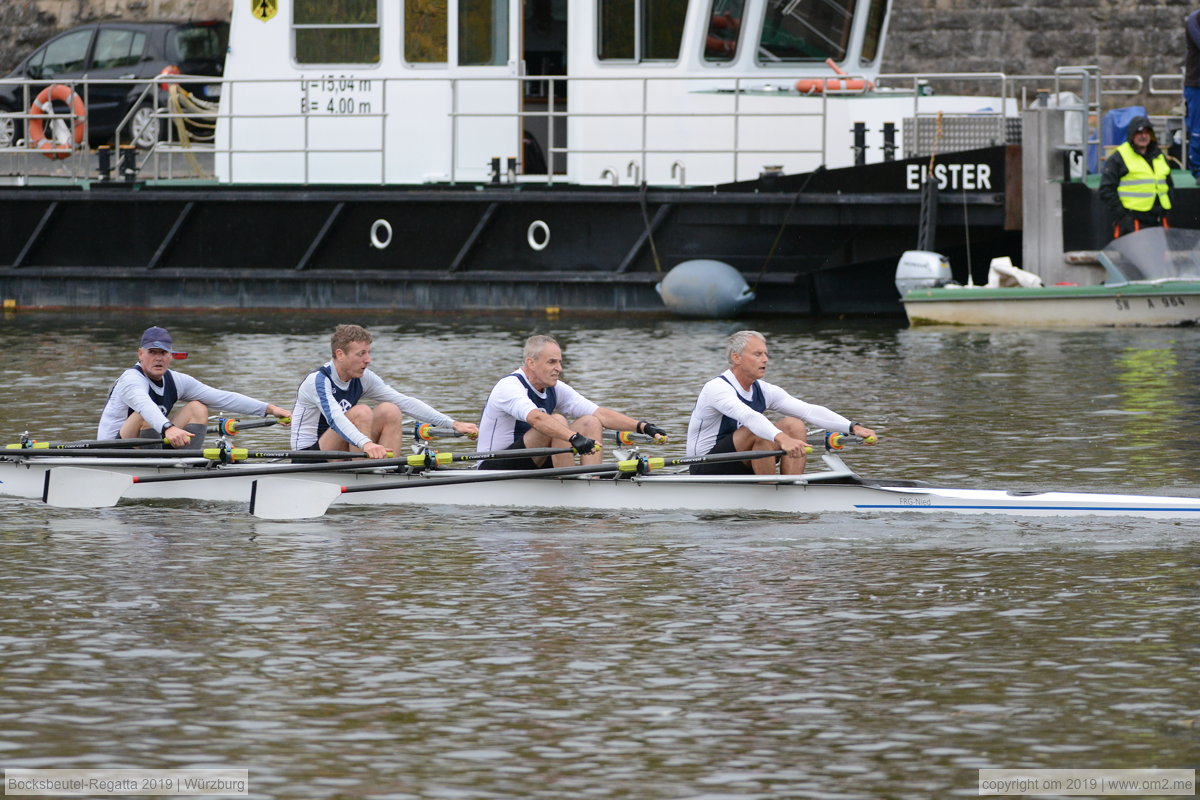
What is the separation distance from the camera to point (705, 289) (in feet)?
72.1

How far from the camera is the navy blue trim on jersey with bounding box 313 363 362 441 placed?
11711 mm

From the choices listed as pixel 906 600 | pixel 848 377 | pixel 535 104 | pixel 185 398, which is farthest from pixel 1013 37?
pixel 906 600

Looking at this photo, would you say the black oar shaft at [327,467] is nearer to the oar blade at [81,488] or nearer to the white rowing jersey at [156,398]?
the oar blade at [81,488]

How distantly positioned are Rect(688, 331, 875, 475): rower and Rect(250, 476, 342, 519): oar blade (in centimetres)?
200

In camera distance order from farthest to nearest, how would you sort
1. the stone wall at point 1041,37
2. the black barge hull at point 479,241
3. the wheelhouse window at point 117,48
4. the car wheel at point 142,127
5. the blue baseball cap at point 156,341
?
the stone wall at point 1041,37 → the wheelhouse window at point 117,48 → the car wheel at point 142,127 → the black barge hull at point 479,241 → the blue baseball cap at point 156,341

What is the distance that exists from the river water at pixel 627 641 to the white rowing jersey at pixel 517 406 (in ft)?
1.68

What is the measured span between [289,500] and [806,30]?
12561mm

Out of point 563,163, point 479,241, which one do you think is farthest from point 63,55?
point 563,163

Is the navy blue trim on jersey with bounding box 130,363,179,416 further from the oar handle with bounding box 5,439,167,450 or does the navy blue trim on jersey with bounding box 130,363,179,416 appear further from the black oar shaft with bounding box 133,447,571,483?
the black oar shaft with bounding box 133,447,571,483

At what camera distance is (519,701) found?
24.3 feet

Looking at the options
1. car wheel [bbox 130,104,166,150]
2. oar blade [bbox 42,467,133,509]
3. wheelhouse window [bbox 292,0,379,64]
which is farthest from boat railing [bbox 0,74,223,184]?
oar blade [bbox 42,467,133,509]

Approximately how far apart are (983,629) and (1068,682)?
876 mm

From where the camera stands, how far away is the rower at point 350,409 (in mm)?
11625

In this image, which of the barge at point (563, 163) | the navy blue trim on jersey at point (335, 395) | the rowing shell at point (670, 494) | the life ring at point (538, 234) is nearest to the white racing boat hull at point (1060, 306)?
the barge at point (563, 163)
